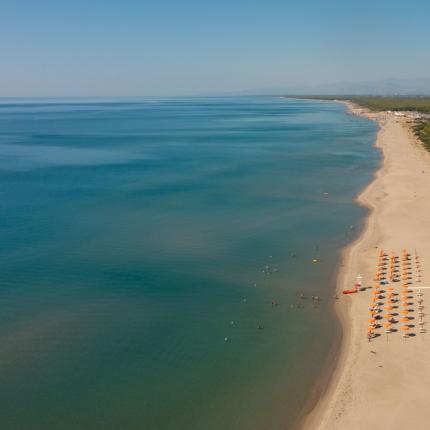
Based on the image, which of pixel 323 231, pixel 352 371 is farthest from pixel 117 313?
pixel 323 231

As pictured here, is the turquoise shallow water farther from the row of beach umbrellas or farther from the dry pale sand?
the row of beach umbrellas

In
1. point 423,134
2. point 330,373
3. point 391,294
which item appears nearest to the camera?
point 330,373

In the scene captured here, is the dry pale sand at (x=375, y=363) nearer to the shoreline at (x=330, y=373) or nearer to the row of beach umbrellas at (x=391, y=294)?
the shoreline at (x=330, y=373)

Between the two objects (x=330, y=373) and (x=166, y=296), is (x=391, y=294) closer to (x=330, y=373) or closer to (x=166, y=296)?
(x=330, y=373)

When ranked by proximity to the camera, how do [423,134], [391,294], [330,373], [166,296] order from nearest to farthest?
[330,373], [391,294], [166,296], [423,134]

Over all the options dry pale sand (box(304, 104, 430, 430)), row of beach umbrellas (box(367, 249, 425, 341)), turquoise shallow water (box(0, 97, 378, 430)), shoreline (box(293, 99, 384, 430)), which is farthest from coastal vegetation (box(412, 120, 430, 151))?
shoreline (box(293, 99, 384, 430))

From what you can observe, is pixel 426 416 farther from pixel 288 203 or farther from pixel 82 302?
pixel 288 203

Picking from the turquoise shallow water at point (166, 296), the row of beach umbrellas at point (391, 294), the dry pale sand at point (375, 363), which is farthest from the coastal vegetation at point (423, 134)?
the row of beach umbrellas at point (391, 294)

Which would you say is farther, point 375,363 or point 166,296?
point 166,296

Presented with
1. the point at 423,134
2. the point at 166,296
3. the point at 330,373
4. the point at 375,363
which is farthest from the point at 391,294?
the point at 423,134
